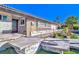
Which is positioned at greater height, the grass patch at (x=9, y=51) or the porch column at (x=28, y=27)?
the porch column at (x=28, y=27)

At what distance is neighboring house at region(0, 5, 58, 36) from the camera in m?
2.84

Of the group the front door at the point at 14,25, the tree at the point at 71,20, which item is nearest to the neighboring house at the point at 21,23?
the front door at the point at 14,25

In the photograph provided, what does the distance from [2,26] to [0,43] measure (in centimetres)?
30

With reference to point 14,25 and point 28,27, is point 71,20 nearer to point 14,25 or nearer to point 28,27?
point 28,27

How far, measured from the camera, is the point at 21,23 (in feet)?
9.60

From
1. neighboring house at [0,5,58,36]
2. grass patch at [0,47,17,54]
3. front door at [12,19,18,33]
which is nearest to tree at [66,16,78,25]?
neighboring house at [0,5,58,36]

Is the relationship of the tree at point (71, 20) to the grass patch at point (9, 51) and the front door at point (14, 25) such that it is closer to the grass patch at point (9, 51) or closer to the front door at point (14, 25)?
the front door at point (14, 25)

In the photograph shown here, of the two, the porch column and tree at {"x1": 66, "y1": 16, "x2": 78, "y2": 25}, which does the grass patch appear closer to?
the porch column

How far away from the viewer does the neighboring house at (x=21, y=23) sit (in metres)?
2.84

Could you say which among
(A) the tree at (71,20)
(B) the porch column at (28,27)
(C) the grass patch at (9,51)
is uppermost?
(A) the tree at (71,20)

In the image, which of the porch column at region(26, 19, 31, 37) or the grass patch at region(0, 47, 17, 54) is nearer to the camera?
the grass patch at region(0, 47, 17, 54)

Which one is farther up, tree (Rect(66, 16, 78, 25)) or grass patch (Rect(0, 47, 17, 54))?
tree (Rect(66, 16, 78, 25))

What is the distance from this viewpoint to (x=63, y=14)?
2.92 meters

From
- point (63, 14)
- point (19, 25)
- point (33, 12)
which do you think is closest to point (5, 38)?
point (19, 25)
